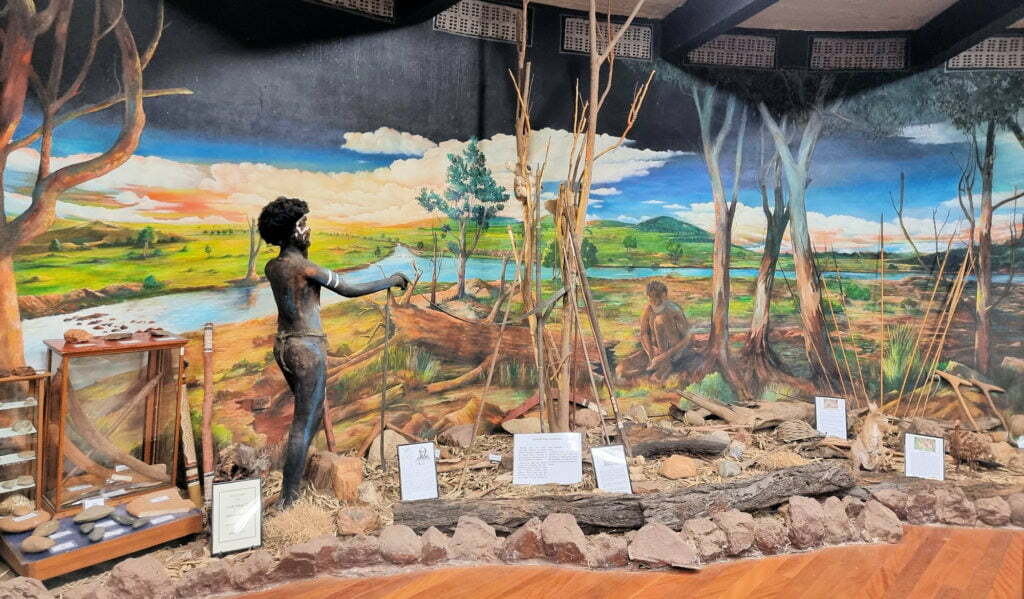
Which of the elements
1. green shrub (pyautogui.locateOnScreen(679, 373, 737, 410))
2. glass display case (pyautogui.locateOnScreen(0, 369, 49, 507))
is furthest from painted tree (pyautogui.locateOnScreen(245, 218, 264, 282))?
green shrub (pyautogui.locateOnScreen(679, 373, 737, 410))

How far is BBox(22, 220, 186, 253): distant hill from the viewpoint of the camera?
3.08 meters

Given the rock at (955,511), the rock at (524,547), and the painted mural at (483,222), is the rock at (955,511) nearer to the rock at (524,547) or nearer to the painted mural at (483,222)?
the painted mural at (483,222)

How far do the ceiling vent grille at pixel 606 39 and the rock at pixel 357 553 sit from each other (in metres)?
3.69

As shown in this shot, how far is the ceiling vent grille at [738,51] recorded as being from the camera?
5.02 m

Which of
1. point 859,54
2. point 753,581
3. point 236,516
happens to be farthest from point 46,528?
point 859,54

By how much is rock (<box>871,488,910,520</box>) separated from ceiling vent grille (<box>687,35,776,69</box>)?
3383mm

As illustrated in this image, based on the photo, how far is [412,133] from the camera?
4.24 metres

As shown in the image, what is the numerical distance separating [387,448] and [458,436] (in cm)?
48

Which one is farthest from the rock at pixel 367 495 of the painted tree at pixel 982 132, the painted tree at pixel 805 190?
the painted tree at pixel 982 132

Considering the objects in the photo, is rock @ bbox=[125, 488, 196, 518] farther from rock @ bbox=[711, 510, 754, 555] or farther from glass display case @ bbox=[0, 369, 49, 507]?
rock @ bbox=[711, 510, 754, 555]

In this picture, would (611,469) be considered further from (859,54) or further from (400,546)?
(859,54)

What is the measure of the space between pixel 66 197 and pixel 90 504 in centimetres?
152

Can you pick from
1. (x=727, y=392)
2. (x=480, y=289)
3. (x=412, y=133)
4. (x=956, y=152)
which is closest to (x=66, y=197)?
(x=412, y=133)

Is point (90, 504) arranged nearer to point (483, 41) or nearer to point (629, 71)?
point (483, 41)
